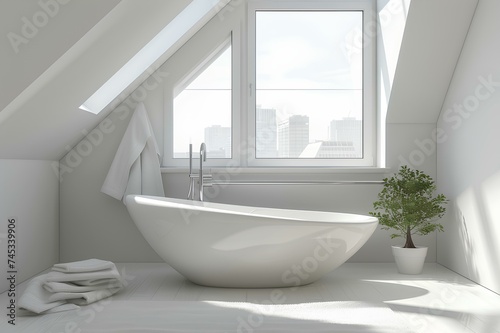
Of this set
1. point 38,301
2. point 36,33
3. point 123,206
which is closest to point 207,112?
point 123,206

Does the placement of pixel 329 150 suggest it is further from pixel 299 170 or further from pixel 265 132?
pixel 265 132

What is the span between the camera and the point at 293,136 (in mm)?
5078

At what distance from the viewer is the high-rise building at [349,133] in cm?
507

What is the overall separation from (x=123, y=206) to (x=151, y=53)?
1.18 meters

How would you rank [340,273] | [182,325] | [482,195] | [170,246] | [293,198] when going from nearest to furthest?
[182,325] → [170,246] → [482,195] → [340,273] → [293,198]

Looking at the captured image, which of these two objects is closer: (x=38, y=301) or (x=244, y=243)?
(x=38, y=301)

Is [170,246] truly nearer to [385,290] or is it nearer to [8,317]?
[8,317]

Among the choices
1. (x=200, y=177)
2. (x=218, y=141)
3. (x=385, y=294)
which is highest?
(x=218, y=141)

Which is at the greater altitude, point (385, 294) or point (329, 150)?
point (329, 150)

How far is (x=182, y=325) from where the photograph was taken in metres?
2.83

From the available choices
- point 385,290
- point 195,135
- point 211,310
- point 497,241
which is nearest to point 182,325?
point 211,310

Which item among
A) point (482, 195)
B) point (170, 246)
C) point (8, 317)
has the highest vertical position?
point (482, 195)

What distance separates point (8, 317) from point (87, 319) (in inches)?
16.6

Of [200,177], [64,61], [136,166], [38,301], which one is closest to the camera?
[64,61]
